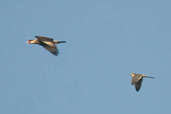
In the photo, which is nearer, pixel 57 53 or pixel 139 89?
pixel 57 53

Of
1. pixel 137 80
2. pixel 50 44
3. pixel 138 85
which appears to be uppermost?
pixel 50 44

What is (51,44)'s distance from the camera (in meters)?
63.8

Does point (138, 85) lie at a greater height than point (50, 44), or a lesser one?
lesser

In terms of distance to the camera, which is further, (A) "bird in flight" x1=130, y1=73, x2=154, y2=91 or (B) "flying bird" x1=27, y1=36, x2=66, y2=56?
(A) "bird in flight" x1=130, y1=73, x2=154, y2=91

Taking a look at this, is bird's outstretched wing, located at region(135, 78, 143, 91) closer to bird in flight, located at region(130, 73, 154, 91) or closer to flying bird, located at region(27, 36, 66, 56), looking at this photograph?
bird in flight, located at region(130, 73, 154, 91)

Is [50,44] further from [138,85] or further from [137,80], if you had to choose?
[138,85]

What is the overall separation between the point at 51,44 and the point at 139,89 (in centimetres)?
1566

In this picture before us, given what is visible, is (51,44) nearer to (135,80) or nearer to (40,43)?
(40,43)

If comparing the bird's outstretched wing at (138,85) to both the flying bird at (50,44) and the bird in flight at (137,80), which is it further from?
the flying bird at (50,44)

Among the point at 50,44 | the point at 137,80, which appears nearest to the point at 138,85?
the point at 137,80

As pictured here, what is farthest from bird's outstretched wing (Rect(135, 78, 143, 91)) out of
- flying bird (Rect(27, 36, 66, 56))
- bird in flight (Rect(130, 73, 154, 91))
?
flying bird (Rect(27, 36, 66, 56))

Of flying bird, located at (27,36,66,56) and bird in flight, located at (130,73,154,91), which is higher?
flying bird, located at (27,36,66,56)

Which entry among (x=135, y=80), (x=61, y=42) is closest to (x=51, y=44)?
(x=61, y=42)

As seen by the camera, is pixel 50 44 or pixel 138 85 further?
pixel 138 85
